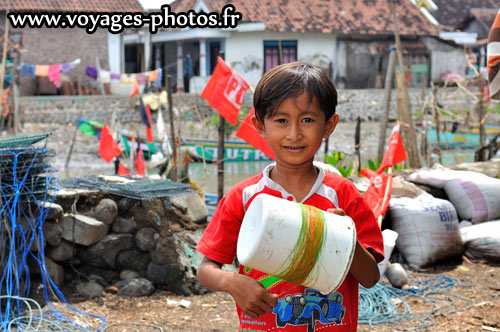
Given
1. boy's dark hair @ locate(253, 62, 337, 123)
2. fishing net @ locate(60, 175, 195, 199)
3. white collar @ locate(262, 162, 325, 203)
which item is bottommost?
fishing net @ locate(60, 175, 195, 199)

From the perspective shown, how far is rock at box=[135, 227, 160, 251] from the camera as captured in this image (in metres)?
4.64

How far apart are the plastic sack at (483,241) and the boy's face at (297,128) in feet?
12.7

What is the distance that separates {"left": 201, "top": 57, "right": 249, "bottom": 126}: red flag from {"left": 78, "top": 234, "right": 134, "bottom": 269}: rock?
154 cm

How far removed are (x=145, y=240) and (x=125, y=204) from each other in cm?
30

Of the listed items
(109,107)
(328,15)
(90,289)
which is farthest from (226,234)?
(328,15)

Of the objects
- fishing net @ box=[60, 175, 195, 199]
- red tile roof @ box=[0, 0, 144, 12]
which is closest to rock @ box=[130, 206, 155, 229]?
fishing net @ box=[60, 175, 195, 199]

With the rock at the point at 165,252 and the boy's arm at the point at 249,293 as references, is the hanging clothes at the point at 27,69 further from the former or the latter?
the boy's arm at the point at 249,293

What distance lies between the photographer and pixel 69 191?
4551mm

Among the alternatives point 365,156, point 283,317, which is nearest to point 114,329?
point 283,317

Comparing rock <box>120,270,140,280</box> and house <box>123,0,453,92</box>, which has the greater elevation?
house <box>123,0,453,92</box>

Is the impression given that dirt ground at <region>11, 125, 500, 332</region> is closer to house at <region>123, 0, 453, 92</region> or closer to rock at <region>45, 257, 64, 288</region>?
rock at <region>45, 257, 64, 288</region>

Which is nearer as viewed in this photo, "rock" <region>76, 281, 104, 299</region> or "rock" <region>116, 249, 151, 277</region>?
"rock" <region>76, 281, 104, 299</region>

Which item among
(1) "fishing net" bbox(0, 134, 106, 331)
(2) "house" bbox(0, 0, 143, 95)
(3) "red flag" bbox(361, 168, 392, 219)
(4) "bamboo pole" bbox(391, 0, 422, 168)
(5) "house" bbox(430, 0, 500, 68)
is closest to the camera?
(1) "fishing net" bbox(0, 134, 106, 331)

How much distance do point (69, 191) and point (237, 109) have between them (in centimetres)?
173
